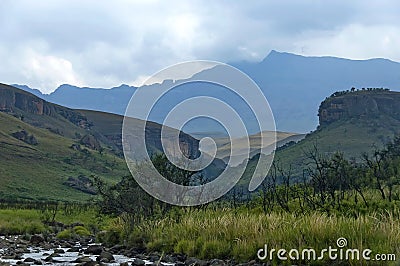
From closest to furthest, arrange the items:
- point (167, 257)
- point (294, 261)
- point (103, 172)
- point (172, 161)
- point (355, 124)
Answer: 1. point (294, 261)
2. point (167, 257)
3. point (172, 161)
4. point (355, 124)
5. point (103, 172)

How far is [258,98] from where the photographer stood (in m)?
23.3

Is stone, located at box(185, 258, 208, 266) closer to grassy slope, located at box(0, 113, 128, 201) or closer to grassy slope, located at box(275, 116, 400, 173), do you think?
grassy slope, located at box(0, 113, 128, 201)

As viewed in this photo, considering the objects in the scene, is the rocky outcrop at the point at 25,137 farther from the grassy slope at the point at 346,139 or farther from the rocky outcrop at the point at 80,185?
the grassy slope at the point at 346,139

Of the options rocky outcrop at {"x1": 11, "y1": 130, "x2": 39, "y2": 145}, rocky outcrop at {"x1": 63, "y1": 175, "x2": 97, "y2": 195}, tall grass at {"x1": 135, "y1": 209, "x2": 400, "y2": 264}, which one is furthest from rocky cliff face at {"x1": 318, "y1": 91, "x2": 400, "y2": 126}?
tall grass at {"x1": 135, "y1": 209, "x2": 400, "y2": 264}

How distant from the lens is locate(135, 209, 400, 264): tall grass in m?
15.9

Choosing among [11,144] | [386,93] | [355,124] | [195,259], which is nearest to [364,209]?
[195,259]

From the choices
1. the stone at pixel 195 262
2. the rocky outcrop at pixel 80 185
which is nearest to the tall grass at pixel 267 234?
the stone at pixel 195 262

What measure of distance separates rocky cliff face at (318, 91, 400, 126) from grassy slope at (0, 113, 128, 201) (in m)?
64.9

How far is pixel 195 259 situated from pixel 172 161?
15.9 m

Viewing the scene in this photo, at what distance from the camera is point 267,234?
19.1 meters

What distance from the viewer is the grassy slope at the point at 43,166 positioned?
4616 inches

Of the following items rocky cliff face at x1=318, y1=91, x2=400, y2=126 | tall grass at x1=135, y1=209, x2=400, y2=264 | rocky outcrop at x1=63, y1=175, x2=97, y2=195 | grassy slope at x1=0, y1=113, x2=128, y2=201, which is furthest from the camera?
rocky cliff face at x1=318, y1=91, x2=400, y2=126

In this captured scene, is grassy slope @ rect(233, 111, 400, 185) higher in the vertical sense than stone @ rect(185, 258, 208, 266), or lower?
higher

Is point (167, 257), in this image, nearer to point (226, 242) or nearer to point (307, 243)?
point (226, 242)
